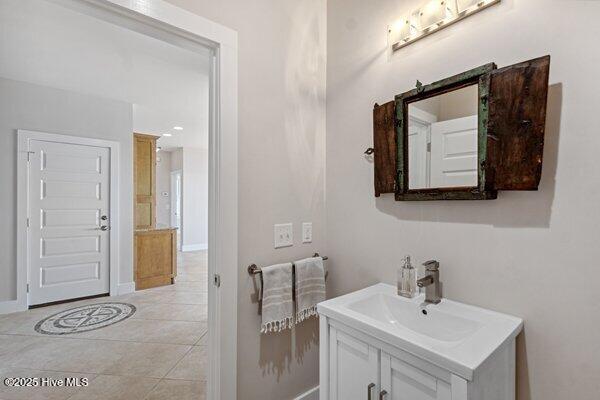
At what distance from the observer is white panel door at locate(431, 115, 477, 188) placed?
1154 mm

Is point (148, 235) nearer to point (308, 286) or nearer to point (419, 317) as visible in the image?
point (308, 286)

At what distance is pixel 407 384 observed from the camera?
95 centimetres

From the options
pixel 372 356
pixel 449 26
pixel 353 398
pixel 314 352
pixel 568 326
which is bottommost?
pixel 314 352

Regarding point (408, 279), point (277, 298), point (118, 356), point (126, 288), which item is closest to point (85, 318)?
point (126, 288)

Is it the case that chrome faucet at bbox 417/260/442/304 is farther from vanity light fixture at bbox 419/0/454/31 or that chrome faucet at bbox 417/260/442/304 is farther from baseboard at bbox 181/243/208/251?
baseboard at bbox 181/243/208/251

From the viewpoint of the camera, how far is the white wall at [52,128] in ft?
10.6

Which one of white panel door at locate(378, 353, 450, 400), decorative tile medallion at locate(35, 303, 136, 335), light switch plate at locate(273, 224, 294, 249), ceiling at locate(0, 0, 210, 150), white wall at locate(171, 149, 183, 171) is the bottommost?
decorative tile medallion at locate(35, 303, 136, 335)

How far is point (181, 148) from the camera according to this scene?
23.9 ft

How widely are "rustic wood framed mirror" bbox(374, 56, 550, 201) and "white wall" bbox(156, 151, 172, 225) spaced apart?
769 centimetres

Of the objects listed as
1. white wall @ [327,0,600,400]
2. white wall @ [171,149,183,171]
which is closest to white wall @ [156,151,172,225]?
white wall @ [171,149,183,171]

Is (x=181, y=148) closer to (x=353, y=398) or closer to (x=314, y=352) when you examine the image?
(x=314, y=352)

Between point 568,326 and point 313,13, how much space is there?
198 centimetres

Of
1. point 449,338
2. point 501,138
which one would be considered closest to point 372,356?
point 449,338

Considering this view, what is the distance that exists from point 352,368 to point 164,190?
8079mm
